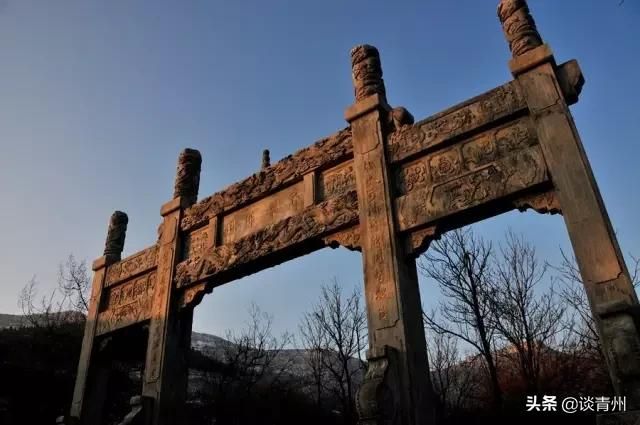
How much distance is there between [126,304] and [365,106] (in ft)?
18.5

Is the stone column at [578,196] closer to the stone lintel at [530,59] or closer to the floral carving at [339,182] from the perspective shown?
the stone lintel at [530,59]

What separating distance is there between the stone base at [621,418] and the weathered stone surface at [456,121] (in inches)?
128

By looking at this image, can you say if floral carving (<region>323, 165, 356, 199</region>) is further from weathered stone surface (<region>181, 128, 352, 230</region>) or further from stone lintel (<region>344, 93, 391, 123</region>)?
stone lintel (<region>344, 93, 391, 123</region>)

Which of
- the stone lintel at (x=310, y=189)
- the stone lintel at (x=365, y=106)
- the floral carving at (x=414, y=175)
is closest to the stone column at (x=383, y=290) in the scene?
the stone lintel at (x=365, y=106)

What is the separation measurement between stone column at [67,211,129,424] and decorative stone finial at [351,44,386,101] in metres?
5.90

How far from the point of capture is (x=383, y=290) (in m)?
5.45

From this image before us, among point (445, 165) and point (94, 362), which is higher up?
point (445, 165)

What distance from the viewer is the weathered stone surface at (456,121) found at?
5.64m

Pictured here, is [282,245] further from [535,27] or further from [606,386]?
[606,386]

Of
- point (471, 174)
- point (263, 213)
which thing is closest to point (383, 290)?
point (471, 174)

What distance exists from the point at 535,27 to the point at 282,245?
13.9 ft

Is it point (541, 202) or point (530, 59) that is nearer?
point (541, 202)

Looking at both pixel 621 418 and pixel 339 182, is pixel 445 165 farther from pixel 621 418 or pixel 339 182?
pixel 621 418

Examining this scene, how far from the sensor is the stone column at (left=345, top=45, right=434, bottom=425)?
4.83 meters
